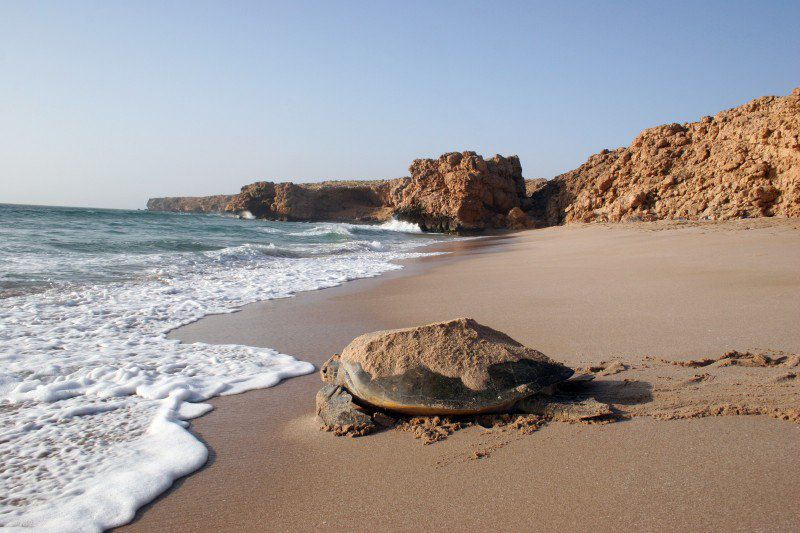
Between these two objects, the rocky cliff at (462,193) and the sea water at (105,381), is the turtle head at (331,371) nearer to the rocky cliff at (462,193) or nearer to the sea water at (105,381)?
the sea water at (105,381)

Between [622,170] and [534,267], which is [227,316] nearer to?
[534,267]

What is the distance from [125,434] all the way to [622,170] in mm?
22734

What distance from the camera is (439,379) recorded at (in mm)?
2742

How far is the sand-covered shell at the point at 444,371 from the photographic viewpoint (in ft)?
8.85

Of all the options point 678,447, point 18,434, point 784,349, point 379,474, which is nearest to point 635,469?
point 678,447

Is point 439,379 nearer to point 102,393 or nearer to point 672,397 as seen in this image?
point 672,397

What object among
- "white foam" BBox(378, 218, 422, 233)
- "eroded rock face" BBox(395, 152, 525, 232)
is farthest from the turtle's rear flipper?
"white foam" BBox(378, 218, 422, 233)

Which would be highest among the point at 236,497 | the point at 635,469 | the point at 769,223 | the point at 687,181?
the point at 687,181

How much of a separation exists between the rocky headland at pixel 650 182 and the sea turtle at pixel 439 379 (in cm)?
1372

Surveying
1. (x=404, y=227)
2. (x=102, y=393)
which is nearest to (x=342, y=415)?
(x=102, y=393)

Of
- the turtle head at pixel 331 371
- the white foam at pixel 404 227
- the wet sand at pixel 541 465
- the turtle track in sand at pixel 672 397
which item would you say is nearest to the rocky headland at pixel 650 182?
the white foam at pixel 404 227

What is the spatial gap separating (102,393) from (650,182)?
20.2 meters

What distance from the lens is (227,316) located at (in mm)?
6023

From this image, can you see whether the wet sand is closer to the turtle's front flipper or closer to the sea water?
the turtle's front flipper
